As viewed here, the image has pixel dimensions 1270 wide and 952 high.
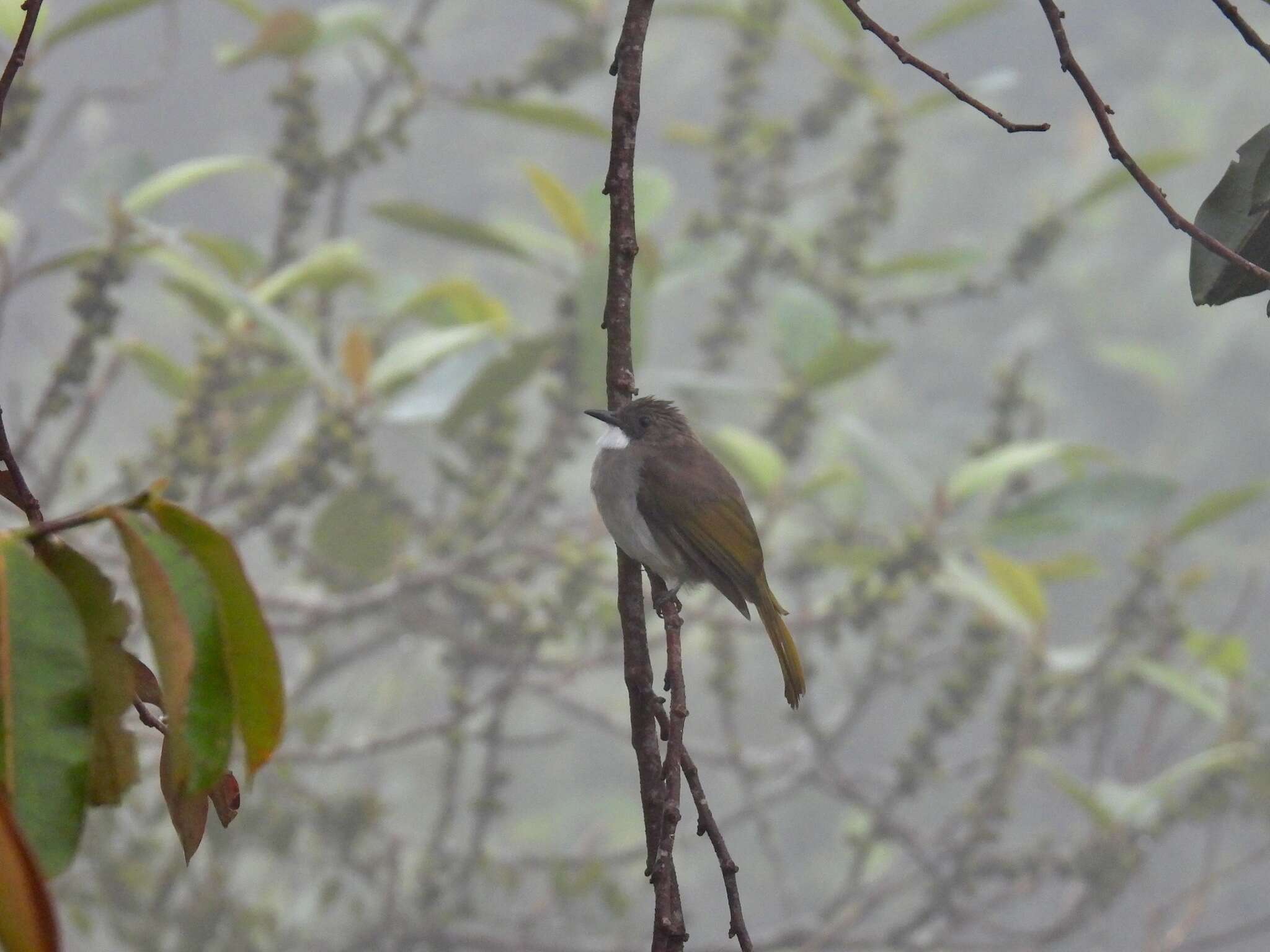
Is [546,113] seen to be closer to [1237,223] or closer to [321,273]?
[321,273]

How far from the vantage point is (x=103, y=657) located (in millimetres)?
593

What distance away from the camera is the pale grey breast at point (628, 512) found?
1543mm

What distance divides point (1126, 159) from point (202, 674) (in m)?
0.63

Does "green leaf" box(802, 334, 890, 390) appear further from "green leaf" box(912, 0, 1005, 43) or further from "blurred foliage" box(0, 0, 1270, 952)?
"green leaf" box(912, 0, 1005, 43)

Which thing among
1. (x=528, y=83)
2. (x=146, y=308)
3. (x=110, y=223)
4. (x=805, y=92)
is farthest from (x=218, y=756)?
(x=805, y=92)

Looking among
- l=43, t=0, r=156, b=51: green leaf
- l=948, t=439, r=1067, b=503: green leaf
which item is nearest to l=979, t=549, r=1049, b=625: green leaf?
l=948, t=439, r=1067, b=503: green leaf

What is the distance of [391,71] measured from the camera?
280 centimetres

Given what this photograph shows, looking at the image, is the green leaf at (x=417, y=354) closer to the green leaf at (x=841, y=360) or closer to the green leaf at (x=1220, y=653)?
the green leaf at (x=841, y=360)

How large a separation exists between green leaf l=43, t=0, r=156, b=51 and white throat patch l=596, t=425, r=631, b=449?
1.14 metres

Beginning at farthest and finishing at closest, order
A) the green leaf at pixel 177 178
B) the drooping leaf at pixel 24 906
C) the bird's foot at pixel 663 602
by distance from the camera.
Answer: the green leaf at pixel 177 178 < the bird's foot at pixel 663 602 < the drooping leaf at pixel 24 906

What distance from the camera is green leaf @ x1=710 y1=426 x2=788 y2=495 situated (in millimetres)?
2473

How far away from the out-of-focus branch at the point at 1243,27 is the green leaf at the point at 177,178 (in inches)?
66.9

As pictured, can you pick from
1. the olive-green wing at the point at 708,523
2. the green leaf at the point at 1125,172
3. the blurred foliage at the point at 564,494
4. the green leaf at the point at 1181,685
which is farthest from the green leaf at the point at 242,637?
the green leaf at the point at 1125,172

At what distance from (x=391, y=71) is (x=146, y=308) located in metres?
4.85
